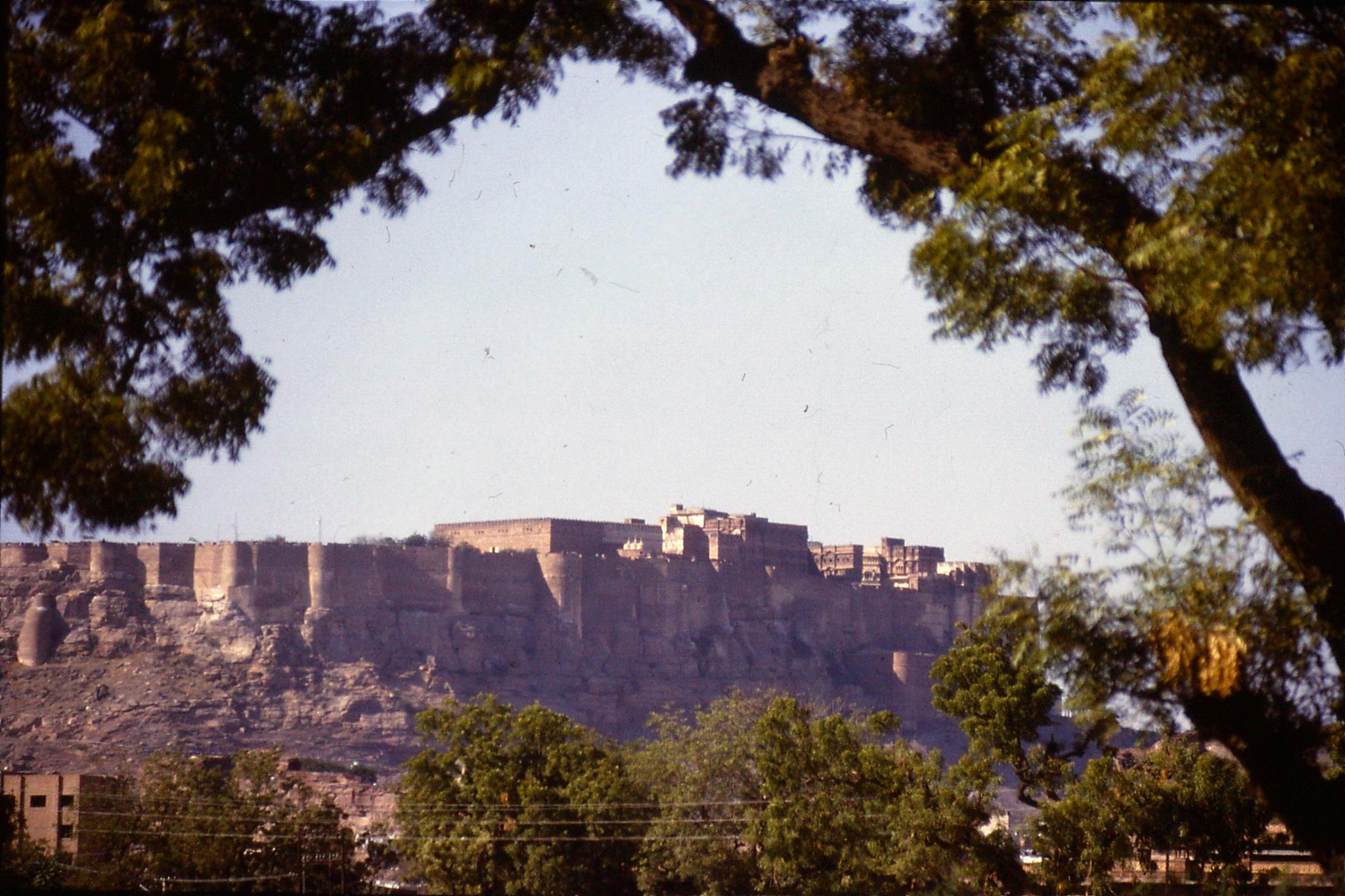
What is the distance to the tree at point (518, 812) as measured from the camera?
21562 millimetres

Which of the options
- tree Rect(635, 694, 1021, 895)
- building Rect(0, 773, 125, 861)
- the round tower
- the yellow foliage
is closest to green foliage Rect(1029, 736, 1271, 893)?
tree Rect(635, 694, 1021, 895)

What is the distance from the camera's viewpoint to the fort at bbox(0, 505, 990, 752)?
62125 millimetres

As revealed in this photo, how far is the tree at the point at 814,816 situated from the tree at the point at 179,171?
6.34m

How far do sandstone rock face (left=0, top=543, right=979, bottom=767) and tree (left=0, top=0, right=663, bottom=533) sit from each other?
53.0 m

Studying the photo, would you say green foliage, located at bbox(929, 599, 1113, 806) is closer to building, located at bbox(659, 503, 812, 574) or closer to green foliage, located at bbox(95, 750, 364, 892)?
green foliage, located at bbox(95, 750, 364, 892)

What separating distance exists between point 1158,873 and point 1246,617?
47.5 ft

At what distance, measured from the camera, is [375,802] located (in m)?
42.4

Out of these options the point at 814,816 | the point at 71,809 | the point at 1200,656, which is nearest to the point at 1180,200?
the point at 1200,656

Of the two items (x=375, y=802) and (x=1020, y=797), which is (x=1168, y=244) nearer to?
(x=1020, y=797)

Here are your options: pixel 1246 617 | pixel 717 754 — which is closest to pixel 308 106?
pixel 1246 617

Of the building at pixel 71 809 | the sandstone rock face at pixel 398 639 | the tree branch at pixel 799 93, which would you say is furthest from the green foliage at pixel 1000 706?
the sandstone rock face at pixel 398 639

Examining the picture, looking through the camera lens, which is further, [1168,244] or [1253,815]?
[1253,815]

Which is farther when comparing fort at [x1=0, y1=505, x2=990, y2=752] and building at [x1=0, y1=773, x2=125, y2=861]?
fort at [x1=0, y1=505, x2=990, y2=752]

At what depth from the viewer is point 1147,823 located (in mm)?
14781
